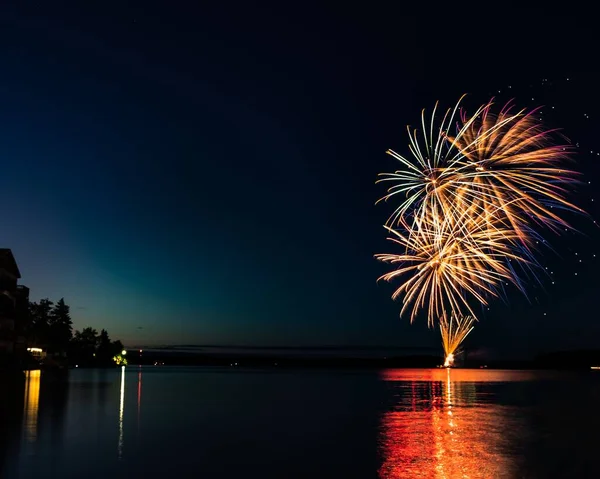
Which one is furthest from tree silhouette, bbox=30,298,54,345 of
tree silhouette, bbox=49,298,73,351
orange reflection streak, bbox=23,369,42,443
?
orange reflection streak, bbox=23,369,42,443

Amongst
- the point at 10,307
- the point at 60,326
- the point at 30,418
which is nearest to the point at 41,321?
the point at 60,326

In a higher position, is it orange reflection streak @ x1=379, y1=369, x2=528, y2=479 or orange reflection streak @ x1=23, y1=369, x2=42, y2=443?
orange reflection streak @ x1=23, y1=369, x2=42, y2=443

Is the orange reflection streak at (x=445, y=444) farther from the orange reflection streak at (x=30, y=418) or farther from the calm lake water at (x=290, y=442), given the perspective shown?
the orange reflection streak at (x=30, y=418)

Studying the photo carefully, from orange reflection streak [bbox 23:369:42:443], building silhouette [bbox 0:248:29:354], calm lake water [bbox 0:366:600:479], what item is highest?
building silhouette [bbox 0:248:29:354]

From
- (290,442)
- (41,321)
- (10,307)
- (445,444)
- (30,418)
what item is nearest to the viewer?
(445,444)

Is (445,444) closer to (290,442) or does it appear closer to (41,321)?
(290,442)

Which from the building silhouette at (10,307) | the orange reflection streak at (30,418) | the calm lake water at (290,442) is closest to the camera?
the calm lake water at (290,442)

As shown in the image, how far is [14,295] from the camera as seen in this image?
103m

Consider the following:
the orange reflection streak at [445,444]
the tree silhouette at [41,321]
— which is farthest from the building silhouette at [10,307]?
the orange reflection streak at [445,444]

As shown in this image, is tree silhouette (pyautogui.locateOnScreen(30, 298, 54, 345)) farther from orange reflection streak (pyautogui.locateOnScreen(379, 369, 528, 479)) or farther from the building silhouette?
orange reflection streak (pyautogui.locateOnScreen(379, 369, 528, 479))

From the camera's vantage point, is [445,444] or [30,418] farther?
[30,418]

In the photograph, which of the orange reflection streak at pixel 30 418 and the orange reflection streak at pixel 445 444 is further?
the orange reflection streak at pixel 30 418

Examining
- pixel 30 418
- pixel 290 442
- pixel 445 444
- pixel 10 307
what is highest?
pixel 10 307

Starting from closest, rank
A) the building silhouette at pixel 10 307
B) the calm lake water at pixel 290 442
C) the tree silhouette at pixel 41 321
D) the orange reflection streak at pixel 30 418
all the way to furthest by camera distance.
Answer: the calm lake water at pixel 290 442
the orange reflection streak at pixel 30 418
the building silhouette at pixel 10 307
the tree silhouette at pixel 41 321
